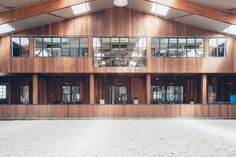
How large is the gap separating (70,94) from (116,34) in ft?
21.3

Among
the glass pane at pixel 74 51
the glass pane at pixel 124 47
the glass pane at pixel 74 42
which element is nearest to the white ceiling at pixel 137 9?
the glass pane at pixel 74 42

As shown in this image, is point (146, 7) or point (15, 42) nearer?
point (146, 7)

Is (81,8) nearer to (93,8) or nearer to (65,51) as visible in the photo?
(93,8)

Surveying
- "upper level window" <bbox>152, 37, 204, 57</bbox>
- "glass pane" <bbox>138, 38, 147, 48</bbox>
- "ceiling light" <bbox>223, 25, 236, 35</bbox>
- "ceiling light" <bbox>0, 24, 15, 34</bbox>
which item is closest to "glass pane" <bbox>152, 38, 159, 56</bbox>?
"upper level window" <bbox>152, 37, 204, 57</bbox>

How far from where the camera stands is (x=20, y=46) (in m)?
16.1

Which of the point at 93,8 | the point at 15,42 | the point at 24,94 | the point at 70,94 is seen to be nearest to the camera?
the point at 93,8

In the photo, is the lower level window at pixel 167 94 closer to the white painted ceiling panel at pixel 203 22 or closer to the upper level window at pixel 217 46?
the upper level window at pixel 217 46

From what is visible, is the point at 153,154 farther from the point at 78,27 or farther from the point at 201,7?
the point at 78,27

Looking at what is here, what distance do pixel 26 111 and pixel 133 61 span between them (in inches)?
303

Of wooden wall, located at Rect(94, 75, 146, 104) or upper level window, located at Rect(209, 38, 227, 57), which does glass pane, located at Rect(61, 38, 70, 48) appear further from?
upper level window, located at Rect(209, 38, 227, 57)

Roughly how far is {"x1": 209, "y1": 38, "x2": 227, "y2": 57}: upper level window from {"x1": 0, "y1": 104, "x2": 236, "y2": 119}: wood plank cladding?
3.84 meters

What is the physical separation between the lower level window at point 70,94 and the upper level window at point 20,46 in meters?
4.40

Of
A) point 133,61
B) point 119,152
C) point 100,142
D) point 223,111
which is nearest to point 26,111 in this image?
point 133,61

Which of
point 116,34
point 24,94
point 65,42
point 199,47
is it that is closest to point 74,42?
point 65,42
